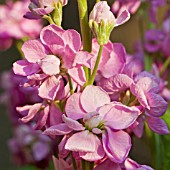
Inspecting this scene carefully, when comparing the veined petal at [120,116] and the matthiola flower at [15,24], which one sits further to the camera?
the matthiola flower at [15,24]

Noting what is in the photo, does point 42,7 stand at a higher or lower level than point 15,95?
higher

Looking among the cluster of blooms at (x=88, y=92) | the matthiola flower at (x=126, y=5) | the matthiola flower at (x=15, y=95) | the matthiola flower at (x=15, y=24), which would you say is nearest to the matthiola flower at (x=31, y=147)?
the matthiola flower at (x=15, y=95)

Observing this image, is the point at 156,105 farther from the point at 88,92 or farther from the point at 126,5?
the point at 126,5

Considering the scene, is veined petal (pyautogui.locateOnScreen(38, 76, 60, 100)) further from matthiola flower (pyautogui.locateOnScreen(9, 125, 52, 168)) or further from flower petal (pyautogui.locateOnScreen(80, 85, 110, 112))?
matthiola flower (pyautogui.locateOnScreen(9, 125, 52, 168))

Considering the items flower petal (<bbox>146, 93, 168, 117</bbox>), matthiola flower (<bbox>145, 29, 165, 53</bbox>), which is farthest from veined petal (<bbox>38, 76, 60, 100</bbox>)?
matthiola flower (<bbox>145, 29, 165, 53</bbox>)

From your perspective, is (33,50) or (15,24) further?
(15,24)

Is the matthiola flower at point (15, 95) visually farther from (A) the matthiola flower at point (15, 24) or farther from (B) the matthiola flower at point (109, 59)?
(B) the matthiola flower at point (109, 59)

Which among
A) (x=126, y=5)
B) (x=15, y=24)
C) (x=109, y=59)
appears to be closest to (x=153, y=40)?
(x=126, y=5)

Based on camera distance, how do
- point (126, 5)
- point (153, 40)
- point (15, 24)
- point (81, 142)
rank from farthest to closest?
point (15, 24), point (153, 40), point (126, 5), point (81, 142)

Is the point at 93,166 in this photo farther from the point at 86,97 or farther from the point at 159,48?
the point at 159,48
